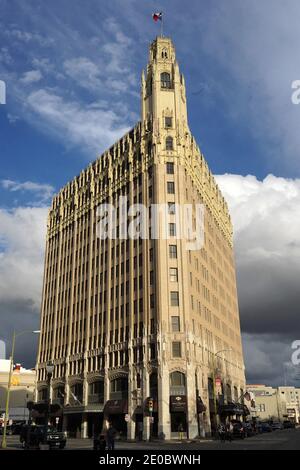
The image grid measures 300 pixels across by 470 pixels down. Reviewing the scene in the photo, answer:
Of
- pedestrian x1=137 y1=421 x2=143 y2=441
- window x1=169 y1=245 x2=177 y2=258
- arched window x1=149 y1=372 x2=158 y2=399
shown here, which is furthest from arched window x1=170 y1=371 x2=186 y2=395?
window x1=169 y1=245 x2=177 y2=258

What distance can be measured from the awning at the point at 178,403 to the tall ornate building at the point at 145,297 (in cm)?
13

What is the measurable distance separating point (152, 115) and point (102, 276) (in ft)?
97.3

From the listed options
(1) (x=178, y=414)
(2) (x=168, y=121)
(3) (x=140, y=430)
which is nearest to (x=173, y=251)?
(1) (x=178, y=414)

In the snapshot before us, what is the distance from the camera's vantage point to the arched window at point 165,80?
266 ft

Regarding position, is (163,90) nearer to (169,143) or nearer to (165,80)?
(165,80)

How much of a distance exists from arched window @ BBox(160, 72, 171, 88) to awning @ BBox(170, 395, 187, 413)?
53741 mm

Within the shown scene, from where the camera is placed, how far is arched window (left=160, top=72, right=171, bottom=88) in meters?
81.2

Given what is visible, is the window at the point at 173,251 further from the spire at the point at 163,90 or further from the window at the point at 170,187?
the spire at the point at 163,90

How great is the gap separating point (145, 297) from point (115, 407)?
53.0 feet

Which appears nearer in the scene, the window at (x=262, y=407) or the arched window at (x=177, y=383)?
the arched window at (x=177, y=383)

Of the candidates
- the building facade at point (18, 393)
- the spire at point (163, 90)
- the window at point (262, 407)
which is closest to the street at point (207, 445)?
the spire at point (163, 90)

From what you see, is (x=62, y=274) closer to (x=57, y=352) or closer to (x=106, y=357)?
(x=57, y=352)

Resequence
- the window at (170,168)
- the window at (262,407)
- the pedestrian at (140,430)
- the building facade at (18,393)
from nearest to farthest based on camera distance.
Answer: the pedestrian at (140,430) → the window at (170,168) → the building facade at (18,393) → the window at (262,407)

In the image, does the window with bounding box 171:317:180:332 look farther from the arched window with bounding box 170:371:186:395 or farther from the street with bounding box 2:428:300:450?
the street with bounding box 2:428:300:450
